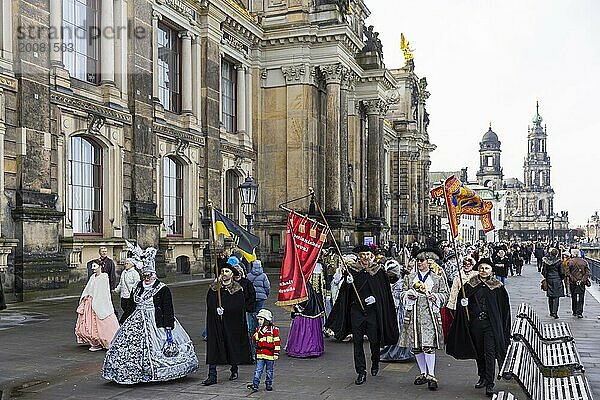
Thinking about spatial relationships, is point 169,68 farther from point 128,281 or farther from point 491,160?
point 491,160

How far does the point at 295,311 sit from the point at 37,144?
11.6 meters

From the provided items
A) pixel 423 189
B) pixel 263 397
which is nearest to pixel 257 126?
pixel 263 397

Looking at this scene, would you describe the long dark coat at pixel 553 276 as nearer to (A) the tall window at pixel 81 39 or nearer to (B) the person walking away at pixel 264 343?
(B) the person walking away at pixel 264 343

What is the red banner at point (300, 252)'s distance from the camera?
12.0 meters

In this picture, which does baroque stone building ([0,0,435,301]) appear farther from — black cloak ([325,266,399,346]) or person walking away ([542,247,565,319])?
person walking away ([542,247,565,319])

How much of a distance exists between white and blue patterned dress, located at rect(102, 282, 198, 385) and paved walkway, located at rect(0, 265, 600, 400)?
163 millimetres

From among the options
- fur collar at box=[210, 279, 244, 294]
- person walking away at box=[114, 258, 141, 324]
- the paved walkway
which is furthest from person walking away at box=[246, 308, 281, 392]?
person walking away at box=[114, 258, 141, 324]

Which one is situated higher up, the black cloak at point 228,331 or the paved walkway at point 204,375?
the black cloak at point 228,331

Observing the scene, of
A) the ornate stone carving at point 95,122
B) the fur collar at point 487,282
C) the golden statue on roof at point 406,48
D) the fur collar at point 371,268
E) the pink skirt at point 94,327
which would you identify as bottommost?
the pink skirt at point 94,327

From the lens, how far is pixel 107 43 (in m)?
25.2

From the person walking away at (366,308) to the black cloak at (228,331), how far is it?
4.41 feet

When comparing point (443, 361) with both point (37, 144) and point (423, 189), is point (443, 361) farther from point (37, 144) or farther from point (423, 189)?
point (423, 189)

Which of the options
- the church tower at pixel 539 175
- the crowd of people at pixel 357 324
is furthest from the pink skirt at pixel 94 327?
the church tower at pixel 539 175

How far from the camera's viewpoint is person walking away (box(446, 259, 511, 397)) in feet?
31.3
